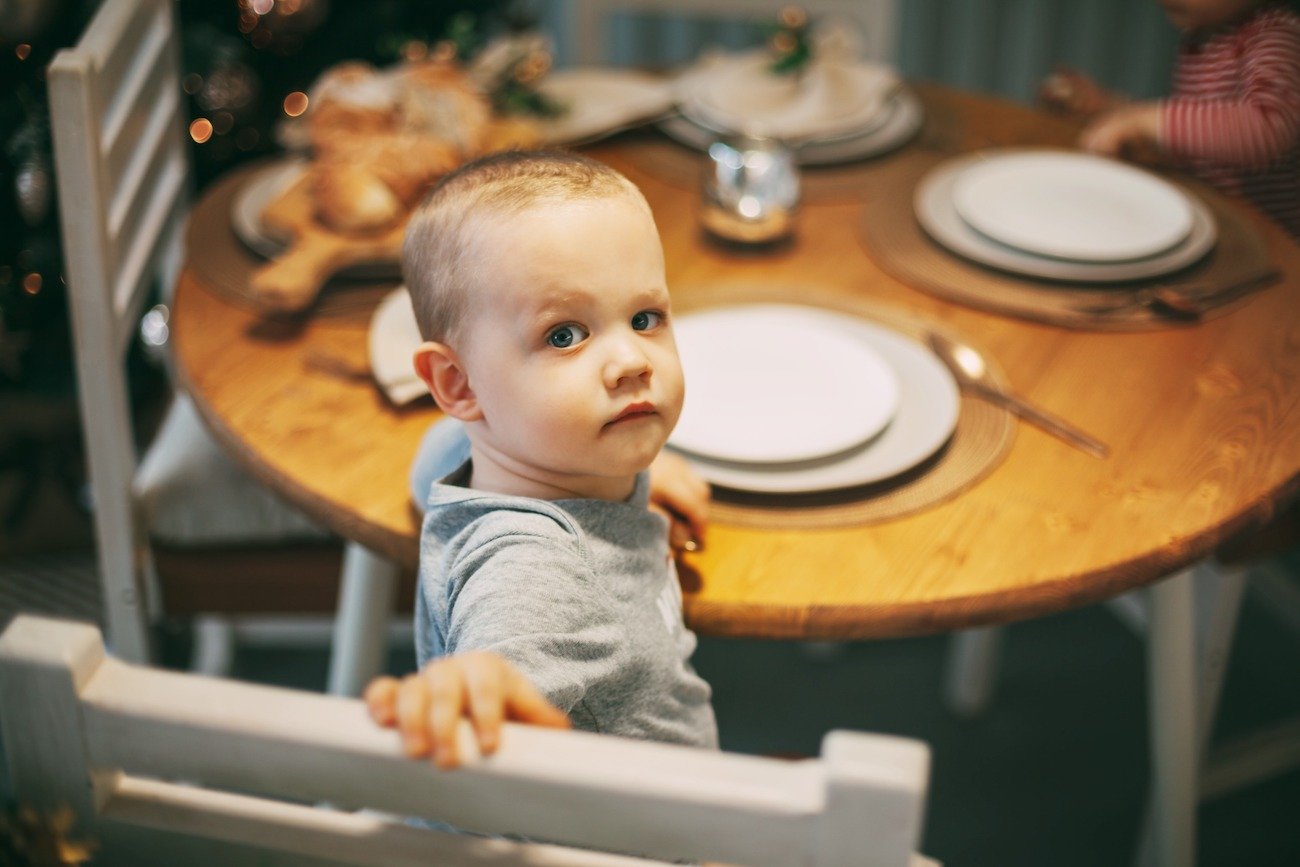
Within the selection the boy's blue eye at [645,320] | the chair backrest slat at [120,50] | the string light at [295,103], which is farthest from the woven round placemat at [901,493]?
the string light at [295,103]

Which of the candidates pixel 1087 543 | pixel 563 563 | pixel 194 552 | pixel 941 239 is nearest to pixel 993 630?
pixel 941 239

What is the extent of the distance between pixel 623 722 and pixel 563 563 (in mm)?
127

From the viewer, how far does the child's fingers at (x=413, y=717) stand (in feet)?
1.74

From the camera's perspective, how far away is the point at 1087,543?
0.92 meters

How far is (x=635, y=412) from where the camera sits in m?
0.76

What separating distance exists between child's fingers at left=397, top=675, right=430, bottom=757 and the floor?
133 centimetres

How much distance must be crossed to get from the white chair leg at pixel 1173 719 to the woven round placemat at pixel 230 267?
0.83 meters

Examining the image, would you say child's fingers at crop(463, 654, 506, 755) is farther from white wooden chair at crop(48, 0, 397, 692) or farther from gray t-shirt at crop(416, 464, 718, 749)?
white wooden chair at crop(48, 0, 397, 692)

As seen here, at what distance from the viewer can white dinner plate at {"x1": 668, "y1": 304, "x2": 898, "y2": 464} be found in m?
0.99

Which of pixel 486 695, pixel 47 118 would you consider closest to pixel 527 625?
pixel 486 695

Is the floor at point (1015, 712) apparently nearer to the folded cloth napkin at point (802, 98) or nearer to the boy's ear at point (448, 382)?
the folded cloth napkin at point (802, 98)

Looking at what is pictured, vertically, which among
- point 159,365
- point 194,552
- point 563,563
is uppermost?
point 563,563

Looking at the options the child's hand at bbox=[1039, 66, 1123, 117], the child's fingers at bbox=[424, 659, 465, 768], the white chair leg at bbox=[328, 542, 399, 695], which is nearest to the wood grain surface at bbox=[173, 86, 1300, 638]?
the white chair leg at bbox=[328, 542, 399, 695]

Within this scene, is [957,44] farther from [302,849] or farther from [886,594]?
[302,849]
